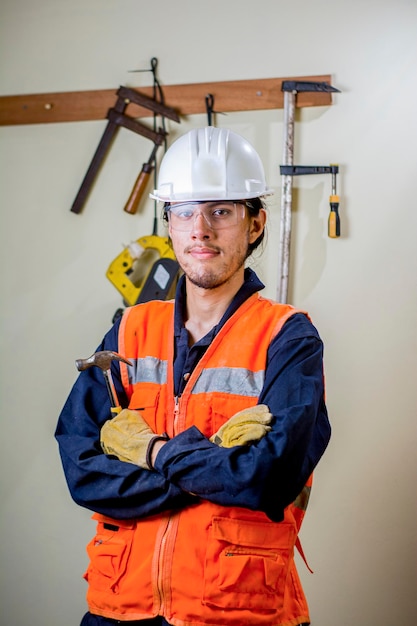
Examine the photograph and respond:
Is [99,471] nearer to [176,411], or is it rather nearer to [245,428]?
[176,411]

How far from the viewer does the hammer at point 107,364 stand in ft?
5.97

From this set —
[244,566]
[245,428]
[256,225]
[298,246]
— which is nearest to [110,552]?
[244,566]

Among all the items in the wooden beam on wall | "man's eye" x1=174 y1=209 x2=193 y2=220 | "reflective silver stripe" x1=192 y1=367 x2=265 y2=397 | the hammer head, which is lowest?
"reflective silver stripe" x1=192 y1=367 x2=265 y2=397

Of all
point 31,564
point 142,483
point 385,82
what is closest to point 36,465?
point 31,564

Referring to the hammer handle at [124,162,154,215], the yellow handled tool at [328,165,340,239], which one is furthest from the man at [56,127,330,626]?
the hammer handle at [124,162,154,215]

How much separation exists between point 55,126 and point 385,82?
138cm

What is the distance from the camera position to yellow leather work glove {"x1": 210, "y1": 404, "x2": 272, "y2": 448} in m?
1.58

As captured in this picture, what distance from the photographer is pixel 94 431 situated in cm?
183

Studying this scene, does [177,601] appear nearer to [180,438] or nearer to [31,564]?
[180,438]

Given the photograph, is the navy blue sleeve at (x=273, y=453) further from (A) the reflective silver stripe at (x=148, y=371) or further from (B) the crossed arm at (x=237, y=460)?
(A) the reflective silver stripe at (x=148, y=371)

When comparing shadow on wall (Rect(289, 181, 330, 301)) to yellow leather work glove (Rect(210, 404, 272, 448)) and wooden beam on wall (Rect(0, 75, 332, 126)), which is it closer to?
wooden beam on wall (Rect(0, 75, 332, 126))

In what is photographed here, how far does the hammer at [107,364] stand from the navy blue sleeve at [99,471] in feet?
0.08

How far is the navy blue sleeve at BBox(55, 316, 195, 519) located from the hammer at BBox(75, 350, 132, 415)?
26 mm

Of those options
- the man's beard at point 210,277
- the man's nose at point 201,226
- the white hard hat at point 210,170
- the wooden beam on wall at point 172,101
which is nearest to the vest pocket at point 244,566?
the man's beard at point 210,277
